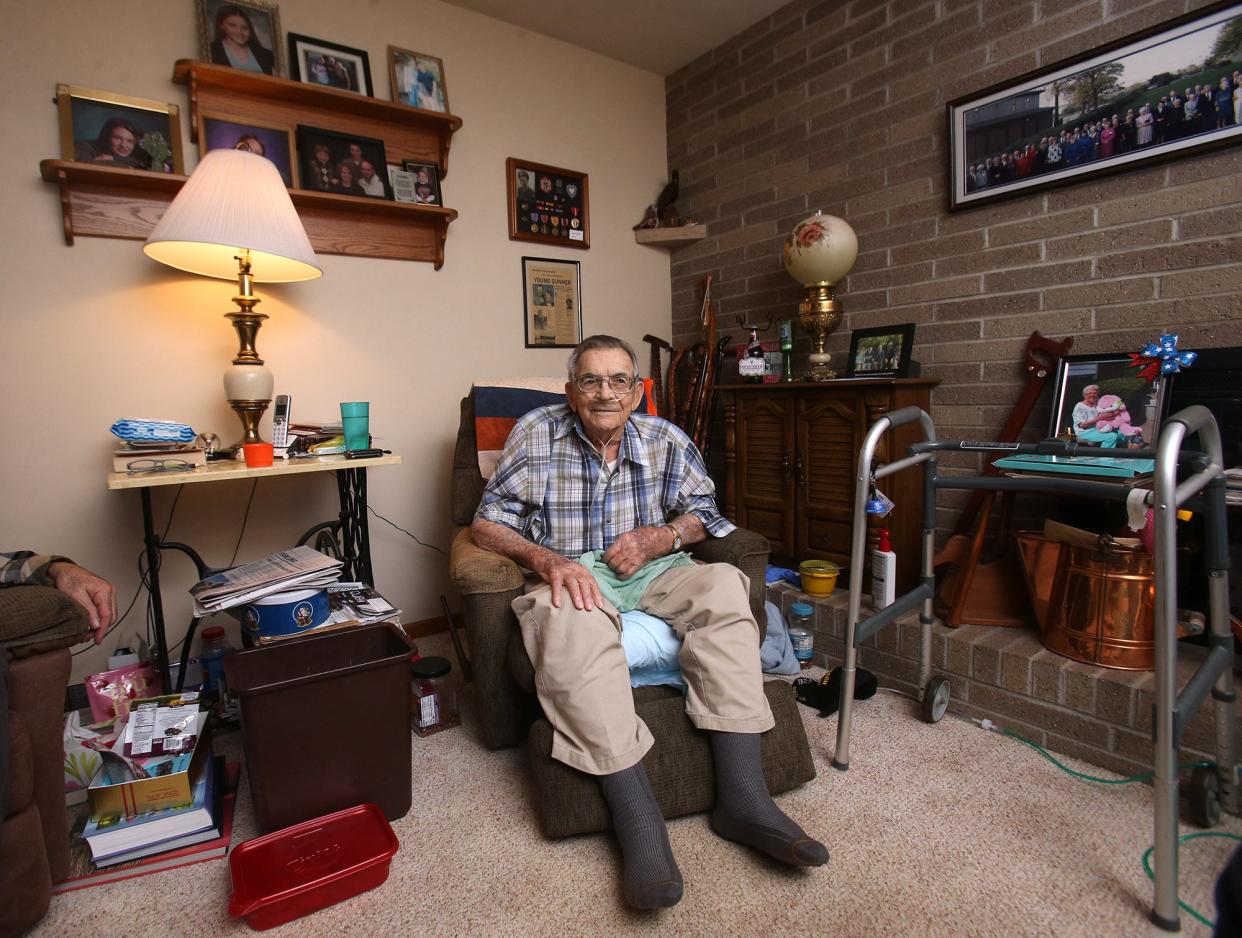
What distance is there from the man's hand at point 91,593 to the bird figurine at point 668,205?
281 centimetres

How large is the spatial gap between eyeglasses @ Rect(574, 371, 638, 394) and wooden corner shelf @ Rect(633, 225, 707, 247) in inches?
71.3

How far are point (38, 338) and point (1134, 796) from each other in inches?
124

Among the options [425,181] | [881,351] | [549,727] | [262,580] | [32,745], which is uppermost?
[425,181]

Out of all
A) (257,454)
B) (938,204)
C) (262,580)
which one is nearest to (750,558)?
(262,580)

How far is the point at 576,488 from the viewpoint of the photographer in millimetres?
1791

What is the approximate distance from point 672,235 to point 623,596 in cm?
220

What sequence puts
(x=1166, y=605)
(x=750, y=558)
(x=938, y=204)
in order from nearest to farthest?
(x=1166, y=605)
(x=750, y=558)
(x=938, y=204)

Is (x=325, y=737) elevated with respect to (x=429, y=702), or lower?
elevated

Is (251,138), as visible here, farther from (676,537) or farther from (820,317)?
(820,317)

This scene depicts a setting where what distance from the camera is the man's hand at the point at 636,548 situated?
167 centimetres

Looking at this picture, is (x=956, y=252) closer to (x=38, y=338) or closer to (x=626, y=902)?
(x=626, y=902)

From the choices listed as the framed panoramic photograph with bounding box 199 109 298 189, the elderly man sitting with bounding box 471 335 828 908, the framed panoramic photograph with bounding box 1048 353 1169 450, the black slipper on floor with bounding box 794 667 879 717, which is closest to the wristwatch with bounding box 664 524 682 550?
the elderly man sitting with bounding box 471 335 828 908

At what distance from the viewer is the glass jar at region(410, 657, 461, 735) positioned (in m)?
1.87

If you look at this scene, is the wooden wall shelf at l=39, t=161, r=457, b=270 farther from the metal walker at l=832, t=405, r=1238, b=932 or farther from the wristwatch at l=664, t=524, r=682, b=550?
the metal walker at l=832, t=405, r=1238, b=932
